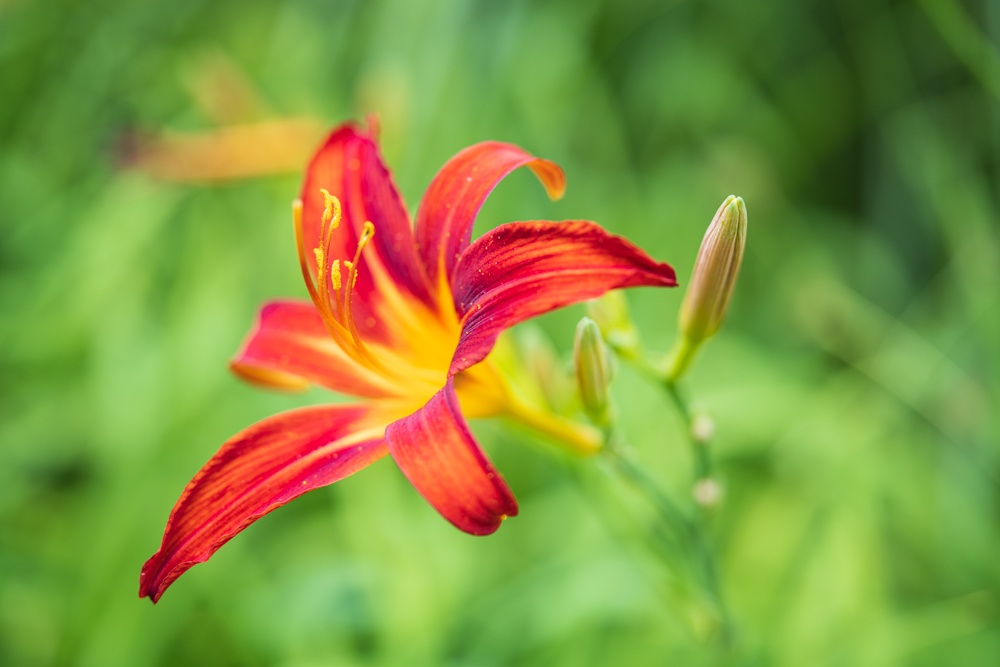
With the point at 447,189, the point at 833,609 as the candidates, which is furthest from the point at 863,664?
the point at 447,189

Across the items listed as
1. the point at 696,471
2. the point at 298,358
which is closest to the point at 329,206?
the point at 298,358

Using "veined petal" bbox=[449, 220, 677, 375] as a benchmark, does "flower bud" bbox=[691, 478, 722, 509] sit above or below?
below

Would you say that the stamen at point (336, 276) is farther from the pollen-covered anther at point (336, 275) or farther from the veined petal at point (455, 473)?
the veined petal at point (455, 473)

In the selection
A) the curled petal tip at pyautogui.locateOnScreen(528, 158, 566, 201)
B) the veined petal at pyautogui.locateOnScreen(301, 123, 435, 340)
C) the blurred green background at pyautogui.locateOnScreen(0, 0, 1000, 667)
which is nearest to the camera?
the curled petal tip at pyautogui.locateOnScreen(528, 158, 566, 201)

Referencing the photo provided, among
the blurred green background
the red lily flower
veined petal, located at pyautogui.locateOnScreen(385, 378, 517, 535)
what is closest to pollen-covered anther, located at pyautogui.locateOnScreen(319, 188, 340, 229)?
the red lily flower

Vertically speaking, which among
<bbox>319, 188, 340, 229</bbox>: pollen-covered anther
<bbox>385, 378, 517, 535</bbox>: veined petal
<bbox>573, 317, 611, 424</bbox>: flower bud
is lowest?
<bbox>385, 378, 517, 535</bbox>: veined petal

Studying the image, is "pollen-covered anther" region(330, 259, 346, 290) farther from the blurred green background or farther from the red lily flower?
the blurred green background

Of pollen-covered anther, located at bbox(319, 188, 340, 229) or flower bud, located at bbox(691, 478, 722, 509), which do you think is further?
flower bud, located at bbox(691, 478, 722, 509)
